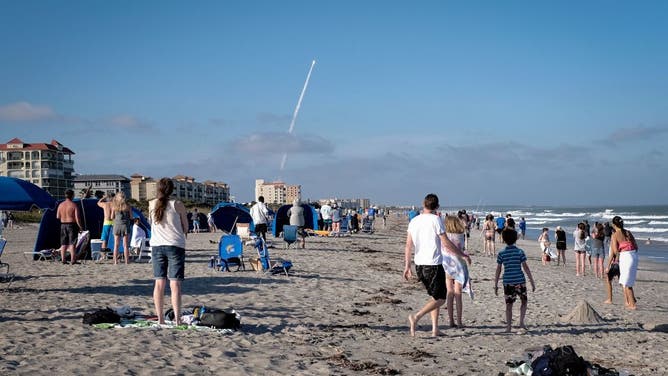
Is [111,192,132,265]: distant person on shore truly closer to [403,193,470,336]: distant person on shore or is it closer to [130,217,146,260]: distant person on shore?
[130,217,146,260]: distant person on shore

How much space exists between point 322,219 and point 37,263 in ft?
54.0

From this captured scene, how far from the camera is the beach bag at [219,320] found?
269 inches

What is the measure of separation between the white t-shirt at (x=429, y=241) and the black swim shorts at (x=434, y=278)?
2.3 inches

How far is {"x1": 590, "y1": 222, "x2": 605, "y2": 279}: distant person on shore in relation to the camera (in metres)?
14.0

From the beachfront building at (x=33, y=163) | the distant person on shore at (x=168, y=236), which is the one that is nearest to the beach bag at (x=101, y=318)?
the distant person on shore at (x=168, y=236)

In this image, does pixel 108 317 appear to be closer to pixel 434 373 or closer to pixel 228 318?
pixel 228 318

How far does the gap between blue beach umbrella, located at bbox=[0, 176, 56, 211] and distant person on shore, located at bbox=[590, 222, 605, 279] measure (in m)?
11.7

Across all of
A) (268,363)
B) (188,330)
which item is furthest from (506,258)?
(188,330)

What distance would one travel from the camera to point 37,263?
1323 centimetres

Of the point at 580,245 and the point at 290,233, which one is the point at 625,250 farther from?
the point at 290,233

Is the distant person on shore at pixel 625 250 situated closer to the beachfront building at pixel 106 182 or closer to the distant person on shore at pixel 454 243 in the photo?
the distant person on shore at pixel 454 243

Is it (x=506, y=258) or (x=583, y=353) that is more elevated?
(x=506, y=258)

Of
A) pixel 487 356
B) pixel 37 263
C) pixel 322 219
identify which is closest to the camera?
pixel 487 356

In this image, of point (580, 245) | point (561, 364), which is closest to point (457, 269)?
point (561, 364)
